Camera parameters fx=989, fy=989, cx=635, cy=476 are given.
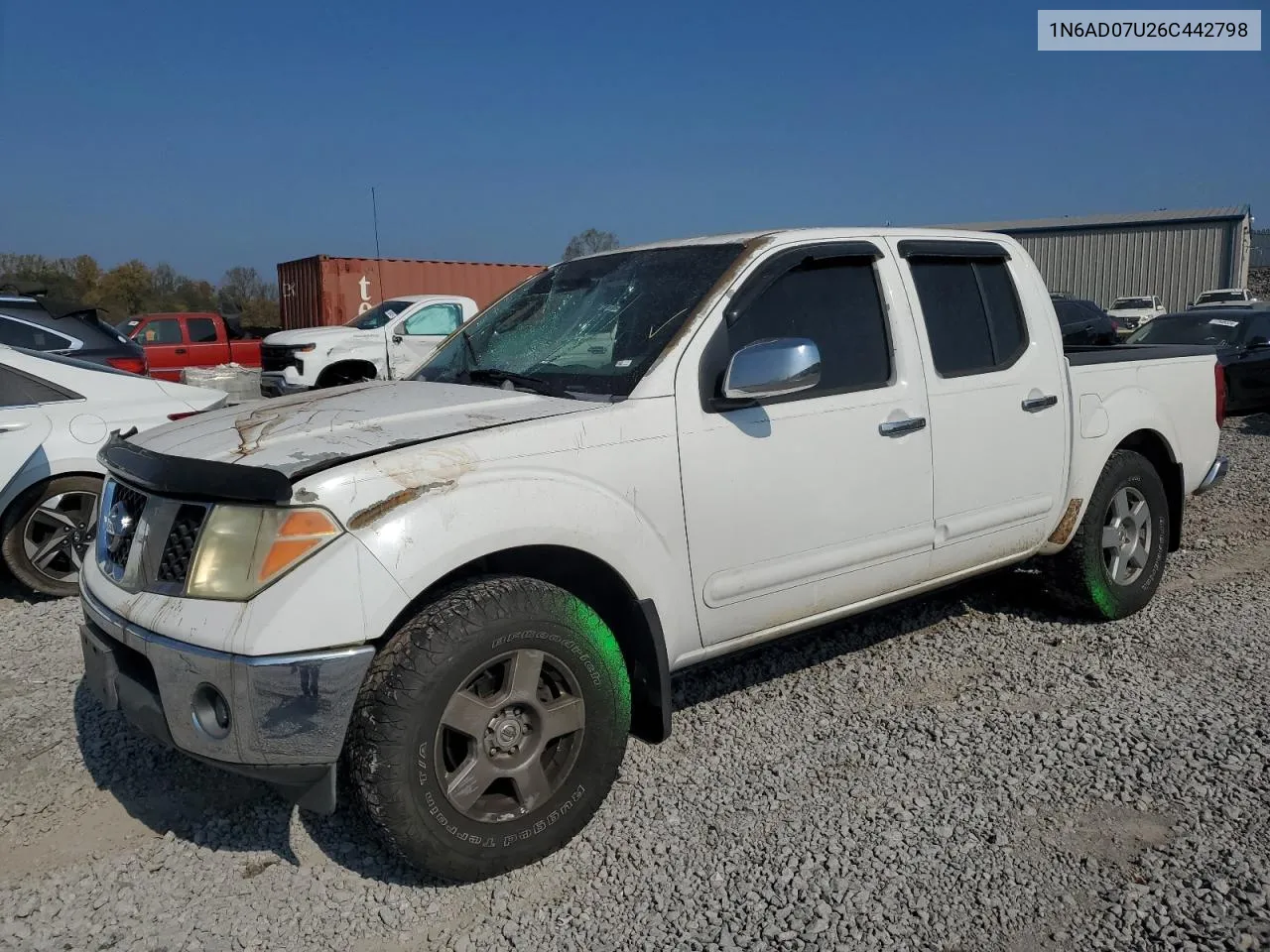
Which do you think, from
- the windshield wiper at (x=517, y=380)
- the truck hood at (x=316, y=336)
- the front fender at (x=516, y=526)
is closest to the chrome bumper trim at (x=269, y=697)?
the front fender at (x=516, y=526)

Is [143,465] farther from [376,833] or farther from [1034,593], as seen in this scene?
[1034,593]

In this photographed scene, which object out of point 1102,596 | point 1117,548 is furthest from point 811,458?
point 1117,548

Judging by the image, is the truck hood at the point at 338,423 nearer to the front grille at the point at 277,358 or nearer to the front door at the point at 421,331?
the front door at the point at 421,331

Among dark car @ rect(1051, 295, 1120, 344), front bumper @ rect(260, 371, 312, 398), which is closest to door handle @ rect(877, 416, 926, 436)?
front bumper @ rect(260, 371, 312, 398)

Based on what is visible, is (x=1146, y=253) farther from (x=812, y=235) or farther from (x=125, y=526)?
(x=125, y=526)

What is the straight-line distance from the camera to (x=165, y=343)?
17.7m

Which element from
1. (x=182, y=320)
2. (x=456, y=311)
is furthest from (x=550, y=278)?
(x=182, y=320)

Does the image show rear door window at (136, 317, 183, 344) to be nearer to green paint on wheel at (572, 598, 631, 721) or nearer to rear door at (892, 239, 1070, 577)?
rear door at (892, 239, 1070, 577)

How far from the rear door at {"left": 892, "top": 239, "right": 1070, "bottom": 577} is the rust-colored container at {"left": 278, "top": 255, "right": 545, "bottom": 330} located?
21205 millimetres

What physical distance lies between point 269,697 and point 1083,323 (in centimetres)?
1850

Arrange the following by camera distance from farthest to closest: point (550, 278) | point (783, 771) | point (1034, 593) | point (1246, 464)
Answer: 1. point (1246, 464)
2. point (1034, 593)
3. point (550, 278)
4. point (783, 771)

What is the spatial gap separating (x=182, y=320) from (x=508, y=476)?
17.4m

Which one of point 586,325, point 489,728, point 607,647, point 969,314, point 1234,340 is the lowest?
point 1234,340

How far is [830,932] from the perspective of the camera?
253 centimetres
